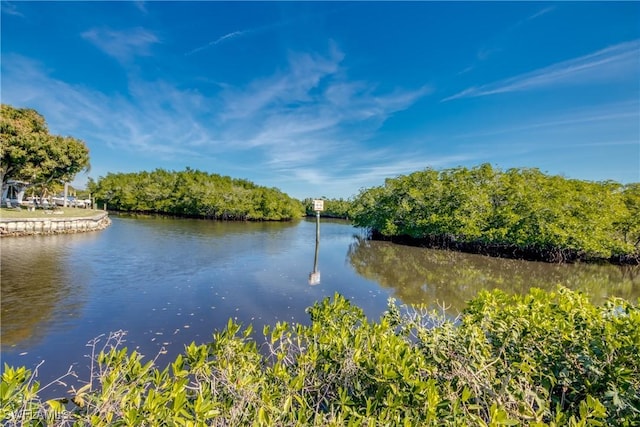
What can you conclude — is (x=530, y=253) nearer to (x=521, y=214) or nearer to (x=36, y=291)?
(x=521, y=214)

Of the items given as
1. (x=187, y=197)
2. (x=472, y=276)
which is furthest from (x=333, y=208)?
(x=472, y=276)

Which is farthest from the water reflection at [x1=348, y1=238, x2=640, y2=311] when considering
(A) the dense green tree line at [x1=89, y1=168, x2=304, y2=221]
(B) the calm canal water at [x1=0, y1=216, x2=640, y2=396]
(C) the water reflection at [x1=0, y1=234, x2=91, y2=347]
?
(A) the dense green tree line at [x1=89, y1=168, x2=304, y2=221]

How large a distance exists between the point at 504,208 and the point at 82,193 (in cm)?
7371

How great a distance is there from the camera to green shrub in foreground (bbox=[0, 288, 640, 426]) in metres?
1.61

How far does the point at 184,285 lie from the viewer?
898 centimetres

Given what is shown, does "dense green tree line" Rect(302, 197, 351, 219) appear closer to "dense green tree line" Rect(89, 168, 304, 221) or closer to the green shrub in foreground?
"dense green tree line" Rect(89, 168, 304, 221)

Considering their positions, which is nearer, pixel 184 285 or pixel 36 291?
pixel 36 291

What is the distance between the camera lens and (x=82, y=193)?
59938mm

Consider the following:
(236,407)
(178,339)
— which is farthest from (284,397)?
(178,339)

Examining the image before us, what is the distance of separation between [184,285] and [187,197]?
39.6 meters

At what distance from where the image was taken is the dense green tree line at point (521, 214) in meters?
16.4

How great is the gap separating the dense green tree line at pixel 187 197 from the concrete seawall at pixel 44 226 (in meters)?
22.8

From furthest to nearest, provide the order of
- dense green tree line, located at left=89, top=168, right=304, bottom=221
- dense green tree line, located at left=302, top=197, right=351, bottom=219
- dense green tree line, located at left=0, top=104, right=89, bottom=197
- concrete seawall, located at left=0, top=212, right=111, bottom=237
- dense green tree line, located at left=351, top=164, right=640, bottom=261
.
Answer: dense green tree line, located at left=302, top=197, right=351, bottom=219
dense green tree line, located at left=89, top=168, right=304, bottom=221
dense green tree line, located at left=0, top=104, right=89, bottom=197
dense green tree line, located at left=351, top=164, right=640, bottom=261
concrete seawall, located at left=0, top=212, right=111, bottom=237

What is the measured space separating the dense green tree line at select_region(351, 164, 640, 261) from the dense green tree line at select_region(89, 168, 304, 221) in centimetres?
2695
